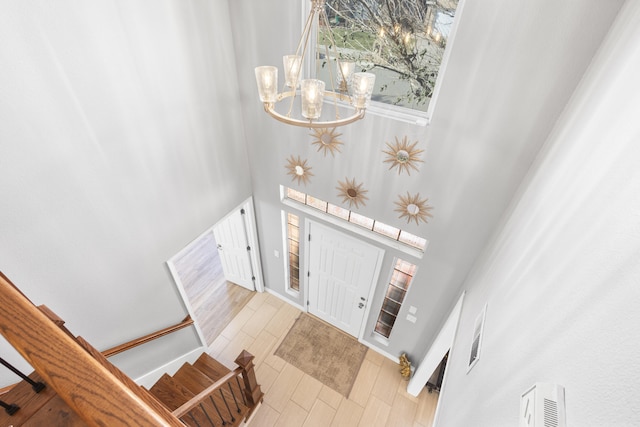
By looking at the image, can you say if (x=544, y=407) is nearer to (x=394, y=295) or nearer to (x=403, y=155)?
(x=403, y=155)

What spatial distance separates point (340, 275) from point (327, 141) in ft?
6.13

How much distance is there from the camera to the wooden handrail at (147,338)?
2.75m

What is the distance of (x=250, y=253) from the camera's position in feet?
15.1

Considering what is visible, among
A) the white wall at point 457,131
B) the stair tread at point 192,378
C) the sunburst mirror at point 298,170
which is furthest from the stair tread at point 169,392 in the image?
the sunburst mirror at point 298,170

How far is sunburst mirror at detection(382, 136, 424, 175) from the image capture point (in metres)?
2.62

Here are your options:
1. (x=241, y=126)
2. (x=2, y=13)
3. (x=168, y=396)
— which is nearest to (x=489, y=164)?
(x=241, y=126)

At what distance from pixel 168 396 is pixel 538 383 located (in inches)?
145

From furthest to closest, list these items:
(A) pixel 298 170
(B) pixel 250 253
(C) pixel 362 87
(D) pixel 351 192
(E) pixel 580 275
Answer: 1. (B) pixel 250 253
2. (A) pixel 298 170
3. (D) pixel 351 192
4. (C) pixel 362 87
5. (E) pixel 580 275

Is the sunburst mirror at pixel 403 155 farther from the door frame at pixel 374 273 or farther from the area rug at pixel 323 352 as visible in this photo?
the area rug at pixel 323 352

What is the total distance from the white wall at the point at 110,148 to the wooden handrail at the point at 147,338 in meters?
0.07

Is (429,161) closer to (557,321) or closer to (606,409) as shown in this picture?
(557,321)

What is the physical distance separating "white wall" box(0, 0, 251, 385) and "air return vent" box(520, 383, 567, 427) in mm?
2667

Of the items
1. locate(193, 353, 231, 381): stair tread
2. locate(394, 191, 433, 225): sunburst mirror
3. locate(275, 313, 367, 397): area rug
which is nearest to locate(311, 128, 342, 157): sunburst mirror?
locate(394, 191, 433, 225): sunburst mirror

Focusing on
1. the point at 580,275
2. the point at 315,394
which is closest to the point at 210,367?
the point at 315,394
